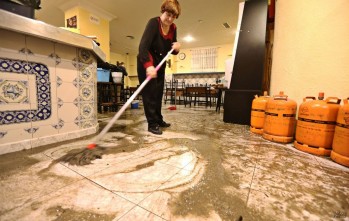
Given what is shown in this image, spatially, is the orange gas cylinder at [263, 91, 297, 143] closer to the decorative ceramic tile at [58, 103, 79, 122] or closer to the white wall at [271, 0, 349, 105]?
the white wall at [271, 0, 349, 105]

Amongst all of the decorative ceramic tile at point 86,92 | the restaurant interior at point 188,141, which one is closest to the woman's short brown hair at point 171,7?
the restaurant interior at point 188,141

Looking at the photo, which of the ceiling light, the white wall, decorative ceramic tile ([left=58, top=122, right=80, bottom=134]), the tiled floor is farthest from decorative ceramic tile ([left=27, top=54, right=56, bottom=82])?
the ceiling light

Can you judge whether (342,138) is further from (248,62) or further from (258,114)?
(248,62)

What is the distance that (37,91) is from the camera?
1148 millimetres

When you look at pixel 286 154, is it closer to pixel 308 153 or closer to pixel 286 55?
pixel 308 153

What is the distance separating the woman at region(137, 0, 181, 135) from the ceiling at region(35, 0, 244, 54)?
2.82 m

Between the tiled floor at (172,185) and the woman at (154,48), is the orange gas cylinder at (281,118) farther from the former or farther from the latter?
the woman at (154,48)

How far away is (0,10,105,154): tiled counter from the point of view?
1016 millimetres

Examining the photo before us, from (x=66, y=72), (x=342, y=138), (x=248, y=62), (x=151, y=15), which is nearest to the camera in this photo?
(x=342, y=138)

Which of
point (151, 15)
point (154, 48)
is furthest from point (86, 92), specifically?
point (151, 15)

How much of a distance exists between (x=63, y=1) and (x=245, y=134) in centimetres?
499

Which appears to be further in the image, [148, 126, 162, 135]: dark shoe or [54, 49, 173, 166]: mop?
[148, 126, 162, 135]: dark shoe

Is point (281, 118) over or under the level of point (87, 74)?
under

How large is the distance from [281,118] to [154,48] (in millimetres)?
1375
